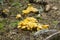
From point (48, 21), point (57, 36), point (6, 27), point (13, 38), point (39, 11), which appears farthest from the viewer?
point (39, 11)

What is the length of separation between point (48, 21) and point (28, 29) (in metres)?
1.21

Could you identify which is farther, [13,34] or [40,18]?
[40,18]

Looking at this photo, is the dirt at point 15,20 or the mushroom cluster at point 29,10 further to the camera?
the mushroom cluster at point 29,10

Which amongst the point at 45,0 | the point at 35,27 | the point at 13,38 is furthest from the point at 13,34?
the point at 45,0

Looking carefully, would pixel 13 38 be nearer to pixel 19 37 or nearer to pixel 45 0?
pixel 19 37

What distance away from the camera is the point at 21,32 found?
7.09 metres

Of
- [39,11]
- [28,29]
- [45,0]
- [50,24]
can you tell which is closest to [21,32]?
[28,29]

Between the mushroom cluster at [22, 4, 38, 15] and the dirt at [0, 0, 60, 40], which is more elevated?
the mushroom cluster at [22, 4, 38, 15]

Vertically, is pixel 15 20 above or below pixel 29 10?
below

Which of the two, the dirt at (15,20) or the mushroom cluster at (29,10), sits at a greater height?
the mushroom cluster at (29,10)

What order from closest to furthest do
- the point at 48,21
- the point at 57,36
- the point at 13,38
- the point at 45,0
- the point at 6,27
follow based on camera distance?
the point at 57,36, the point at 13,38, the point at 6,27, the point at 48,21, the point at 45,0

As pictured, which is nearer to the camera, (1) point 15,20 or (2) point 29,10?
(1) point 15,20

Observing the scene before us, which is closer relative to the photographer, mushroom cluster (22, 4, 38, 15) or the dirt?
the dirt

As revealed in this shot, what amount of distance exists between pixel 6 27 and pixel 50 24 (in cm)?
157
